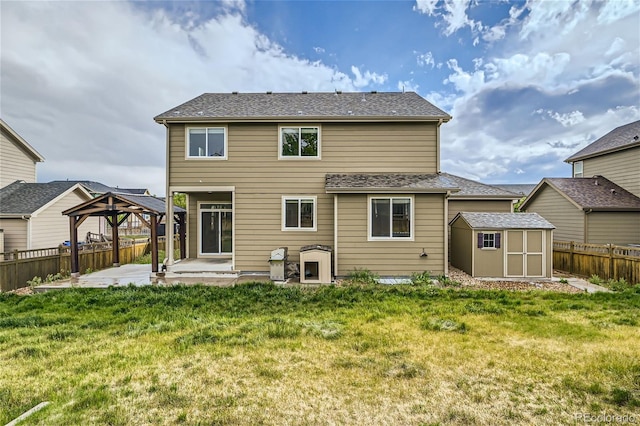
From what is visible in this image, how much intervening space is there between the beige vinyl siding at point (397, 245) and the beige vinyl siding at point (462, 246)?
3.54 ft

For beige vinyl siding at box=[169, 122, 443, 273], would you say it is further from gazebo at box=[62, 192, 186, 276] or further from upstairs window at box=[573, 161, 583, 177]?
upstairs window at box=[573, 161, 583, 177]

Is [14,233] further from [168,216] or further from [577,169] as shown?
[577,169]

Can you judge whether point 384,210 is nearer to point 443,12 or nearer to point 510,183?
point 443,12

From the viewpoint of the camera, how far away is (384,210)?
9.06 meters

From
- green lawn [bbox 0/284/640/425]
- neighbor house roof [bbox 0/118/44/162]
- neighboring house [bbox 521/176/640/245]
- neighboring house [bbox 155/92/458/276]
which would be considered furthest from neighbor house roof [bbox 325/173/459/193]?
neighbor house roof [bbox 0/118/44/162]

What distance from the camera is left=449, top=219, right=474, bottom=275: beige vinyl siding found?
365 inches

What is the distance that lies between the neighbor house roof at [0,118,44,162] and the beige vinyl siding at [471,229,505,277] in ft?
73.5

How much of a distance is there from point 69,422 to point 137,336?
2.26 metres

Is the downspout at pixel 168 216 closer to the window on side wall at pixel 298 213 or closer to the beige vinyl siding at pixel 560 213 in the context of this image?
the window on side wall at pixel 298 213

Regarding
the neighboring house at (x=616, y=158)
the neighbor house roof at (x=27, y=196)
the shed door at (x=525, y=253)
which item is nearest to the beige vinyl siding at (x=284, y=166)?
the shed door at (x=525, y=253)

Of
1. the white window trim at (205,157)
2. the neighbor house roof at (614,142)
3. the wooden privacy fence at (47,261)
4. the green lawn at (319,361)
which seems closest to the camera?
the green lawn at (319,361)

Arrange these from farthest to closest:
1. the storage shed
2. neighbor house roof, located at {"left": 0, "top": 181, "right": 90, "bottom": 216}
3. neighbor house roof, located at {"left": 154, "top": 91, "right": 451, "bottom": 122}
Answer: neighbor house roof, located at {"left": 0, "top": 181, "right": 90, "bottom": 216}, neighbor house roof, located at {"left": 154, "top": 91, "right": 451, "bottom": 122}, the storage shed

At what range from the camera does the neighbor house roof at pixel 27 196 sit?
12.1 metres

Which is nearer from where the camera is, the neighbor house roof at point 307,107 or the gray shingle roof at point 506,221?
the gray shingle roof at point 506,221
